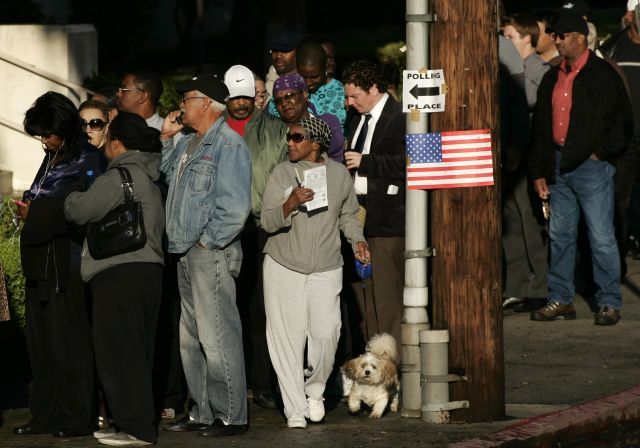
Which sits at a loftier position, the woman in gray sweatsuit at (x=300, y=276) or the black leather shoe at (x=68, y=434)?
the woman in gray sweatsuit at (x=300, y=276)

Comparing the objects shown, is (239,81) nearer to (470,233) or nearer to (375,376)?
(470,233)

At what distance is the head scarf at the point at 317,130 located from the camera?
336 inches

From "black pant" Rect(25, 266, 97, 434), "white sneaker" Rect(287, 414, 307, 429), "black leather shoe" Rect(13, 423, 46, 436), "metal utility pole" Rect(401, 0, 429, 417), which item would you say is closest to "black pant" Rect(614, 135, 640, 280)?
"metal utility pole" Rect(401, 0, 429, 417)

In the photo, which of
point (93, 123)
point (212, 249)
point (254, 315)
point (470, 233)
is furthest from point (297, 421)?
point (93, 123)

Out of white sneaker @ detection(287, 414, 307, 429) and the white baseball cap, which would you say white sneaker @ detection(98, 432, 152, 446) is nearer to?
white sneaker @ detection(287, 414, 307, 429)

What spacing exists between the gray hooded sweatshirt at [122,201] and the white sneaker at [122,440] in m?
0.86

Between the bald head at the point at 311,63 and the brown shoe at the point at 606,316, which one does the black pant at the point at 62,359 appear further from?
the brown shoe at the point at 606,316

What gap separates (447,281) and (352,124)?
182 cm

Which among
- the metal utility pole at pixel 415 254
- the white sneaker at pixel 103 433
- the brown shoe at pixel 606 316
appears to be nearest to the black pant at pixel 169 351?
the white sneaker at pixel 103 433

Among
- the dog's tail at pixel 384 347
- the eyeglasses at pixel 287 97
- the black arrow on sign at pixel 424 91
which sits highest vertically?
the eyeglasses at pixel 287 97

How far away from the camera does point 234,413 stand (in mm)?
8281

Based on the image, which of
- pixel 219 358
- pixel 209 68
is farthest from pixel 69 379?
pixel 209 68

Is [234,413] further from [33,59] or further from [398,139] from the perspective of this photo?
[33,59]

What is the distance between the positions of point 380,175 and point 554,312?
9.23 ft
